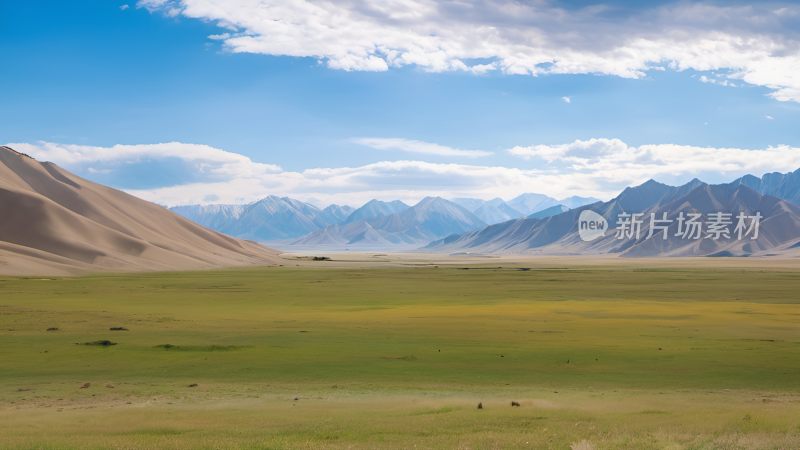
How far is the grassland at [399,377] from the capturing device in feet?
66.7

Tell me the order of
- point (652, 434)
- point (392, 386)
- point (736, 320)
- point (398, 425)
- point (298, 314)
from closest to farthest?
point (652, 434)
point (398, 425)
point (392, 386)
point (736, 320)
point (298, 314)

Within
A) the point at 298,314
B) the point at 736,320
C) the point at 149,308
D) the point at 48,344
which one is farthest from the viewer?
the point at 149,308

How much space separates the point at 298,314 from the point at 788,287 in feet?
279

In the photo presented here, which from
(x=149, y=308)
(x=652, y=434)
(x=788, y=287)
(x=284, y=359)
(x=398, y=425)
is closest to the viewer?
(x=652, y=434)

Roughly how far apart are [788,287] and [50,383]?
113747 millimetres

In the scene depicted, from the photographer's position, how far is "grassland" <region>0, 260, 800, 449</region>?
20328mm

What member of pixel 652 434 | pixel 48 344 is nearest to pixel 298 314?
pixel 48 344

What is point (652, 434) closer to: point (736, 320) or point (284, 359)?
point (284, 359)

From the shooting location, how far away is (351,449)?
18.3 meters

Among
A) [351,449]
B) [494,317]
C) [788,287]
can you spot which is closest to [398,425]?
[351,449]

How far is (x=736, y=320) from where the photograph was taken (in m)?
60.2

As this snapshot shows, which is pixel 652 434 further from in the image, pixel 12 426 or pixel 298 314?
pixel 298 314

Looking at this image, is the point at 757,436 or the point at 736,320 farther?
the point at 736,320

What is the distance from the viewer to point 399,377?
1310 inches
